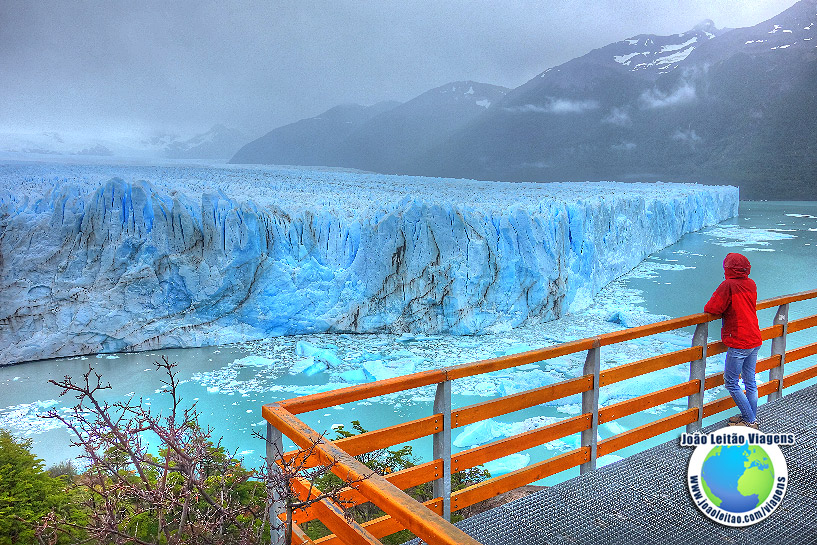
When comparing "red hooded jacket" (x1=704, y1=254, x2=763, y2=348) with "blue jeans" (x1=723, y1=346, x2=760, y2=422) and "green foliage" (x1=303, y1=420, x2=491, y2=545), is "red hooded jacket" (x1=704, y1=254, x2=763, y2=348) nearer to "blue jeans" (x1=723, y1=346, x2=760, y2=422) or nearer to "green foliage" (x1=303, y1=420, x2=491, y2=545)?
"blue jeans" (x1=723, y1=346, x2=760, y2=422)

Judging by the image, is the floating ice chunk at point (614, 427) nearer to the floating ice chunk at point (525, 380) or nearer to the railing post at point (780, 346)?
the floating ice chunk at point (525, 380)

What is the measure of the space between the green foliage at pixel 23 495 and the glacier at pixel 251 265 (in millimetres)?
5530

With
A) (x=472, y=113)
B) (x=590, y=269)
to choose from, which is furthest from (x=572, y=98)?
(x=590, y=269)

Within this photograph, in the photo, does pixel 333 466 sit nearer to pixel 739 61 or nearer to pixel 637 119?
pixel 637 119

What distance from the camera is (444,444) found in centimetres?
182

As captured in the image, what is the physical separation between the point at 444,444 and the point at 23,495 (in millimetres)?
4000

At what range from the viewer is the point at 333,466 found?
1.19 m

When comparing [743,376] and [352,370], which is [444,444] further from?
[352,370]

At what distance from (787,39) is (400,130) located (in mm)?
28876

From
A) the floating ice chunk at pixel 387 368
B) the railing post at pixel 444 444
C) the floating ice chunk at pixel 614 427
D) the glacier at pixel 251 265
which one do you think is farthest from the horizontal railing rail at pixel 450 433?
the glacier at pixel 251 265

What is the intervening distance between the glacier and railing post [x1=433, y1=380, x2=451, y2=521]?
8.75 m

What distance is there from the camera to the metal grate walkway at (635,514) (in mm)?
1771

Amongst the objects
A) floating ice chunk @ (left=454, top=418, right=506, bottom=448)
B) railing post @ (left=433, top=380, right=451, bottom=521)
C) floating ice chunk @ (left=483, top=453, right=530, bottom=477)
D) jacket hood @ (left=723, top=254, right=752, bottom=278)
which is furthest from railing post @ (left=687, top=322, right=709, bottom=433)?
floating ice chunk @ (left=454, top=418, right=506, bottom=448)

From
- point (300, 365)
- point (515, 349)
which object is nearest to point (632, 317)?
point (515, 349)
